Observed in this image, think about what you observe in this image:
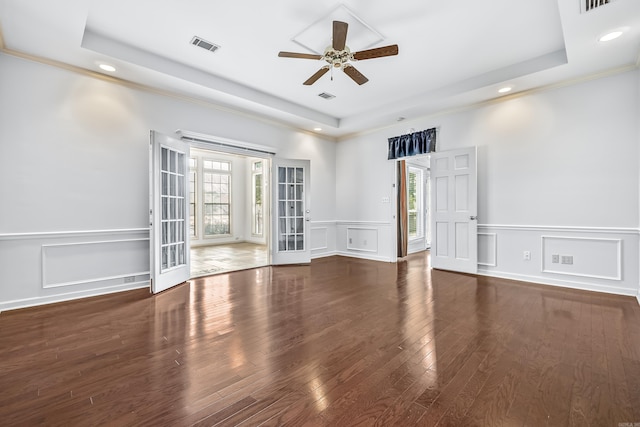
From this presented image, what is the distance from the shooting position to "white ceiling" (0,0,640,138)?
2.82m

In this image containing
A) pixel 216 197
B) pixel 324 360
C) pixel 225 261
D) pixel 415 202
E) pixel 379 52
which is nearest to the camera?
pixel 324 360

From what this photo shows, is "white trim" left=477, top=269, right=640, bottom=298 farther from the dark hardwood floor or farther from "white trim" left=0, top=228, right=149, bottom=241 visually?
"white trim" left=0, top=228, right=149, bottom=241

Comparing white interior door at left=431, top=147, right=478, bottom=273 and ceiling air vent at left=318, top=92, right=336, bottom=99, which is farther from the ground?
ceiling air vent at left=318, top=92, right=336, bottom=99

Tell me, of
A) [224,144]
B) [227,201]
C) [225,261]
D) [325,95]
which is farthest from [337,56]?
[227,201]

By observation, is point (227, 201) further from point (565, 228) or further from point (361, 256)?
point (565, 228)

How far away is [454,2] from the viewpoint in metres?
2.80

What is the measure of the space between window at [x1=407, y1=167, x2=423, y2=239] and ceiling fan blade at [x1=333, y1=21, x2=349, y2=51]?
5017 mm

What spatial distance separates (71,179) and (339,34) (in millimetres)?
3615

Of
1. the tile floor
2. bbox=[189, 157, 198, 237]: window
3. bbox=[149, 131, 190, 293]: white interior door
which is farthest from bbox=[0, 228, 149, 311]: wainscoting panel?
bbox=[189, 157, 198, 237]: window

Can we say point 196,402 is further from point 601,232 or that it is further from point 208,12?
point 601,232

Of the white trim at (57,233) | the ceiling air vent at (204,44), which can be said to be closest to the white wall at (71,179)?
the white trim at (57,233)

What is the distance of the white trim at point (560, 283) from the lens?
3.69 m

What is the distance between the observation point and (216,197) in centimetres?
929

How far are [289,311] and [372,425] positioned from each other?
1790 mm
